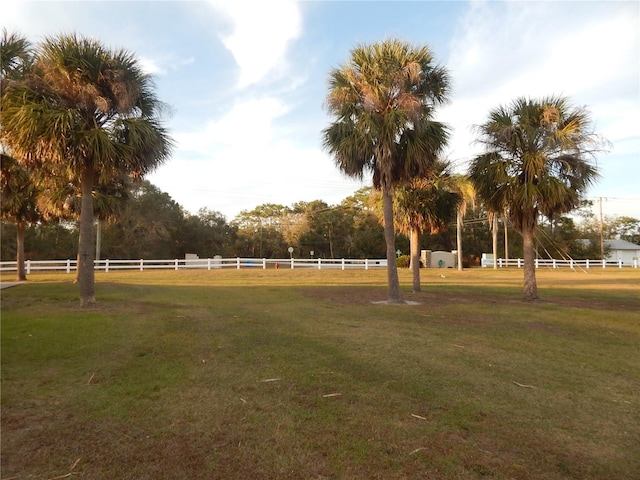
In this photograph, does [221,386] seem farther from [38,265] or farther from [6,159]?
[38,265]

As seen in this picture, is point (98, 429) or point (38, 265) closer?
point (98, 429)

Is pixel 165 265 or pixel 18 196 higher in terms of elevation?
pixel 18 196

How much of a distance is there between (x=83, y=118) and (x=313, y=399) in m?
10.6

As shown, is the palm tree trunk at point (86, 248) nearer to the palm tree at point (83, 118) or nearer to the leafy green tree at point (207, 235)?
the palm tree at point (83, 118)

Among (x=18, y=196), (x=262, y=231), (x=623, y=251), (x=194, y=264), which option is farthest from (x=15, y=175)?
(x=623, y=251)

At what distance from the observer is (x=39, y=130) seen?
10.6 metres

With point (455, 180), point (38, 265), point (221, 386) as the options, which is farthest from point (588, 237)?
point (221, 386)

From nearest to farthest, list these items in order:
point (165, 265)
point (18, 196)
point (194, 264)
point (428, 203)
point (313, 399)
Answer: point (313, 399) → point (428, 203) → point (18, 196) → point (165, 265) → point (194, 264)

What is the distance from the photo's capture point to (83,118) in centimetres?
1180

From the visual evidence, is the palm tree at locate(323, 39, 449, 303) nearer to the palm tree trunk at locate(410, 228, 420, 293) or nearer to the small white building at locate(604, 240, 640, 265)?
the palm tree trunk at locate(410, 228, 420, 293)

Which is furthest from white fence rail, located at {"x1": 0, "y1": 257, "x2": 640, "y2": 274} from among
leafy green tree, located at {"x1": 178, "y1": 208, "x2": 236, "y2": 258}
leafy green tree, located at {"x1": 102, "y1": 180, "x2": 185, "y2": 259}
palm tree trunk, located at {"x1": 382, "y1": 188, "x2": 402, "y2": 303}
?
palm tree trunk, located at {"x1": 382, "y1": 188, "x2": 402, "y2": 303}

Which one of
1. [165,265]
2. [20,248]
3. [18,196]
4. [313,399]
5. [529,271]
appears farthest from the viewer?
[165,265]

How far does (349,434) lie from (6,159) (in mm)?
15641

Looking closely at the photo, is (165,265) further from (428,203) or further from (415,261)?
(428,203)
